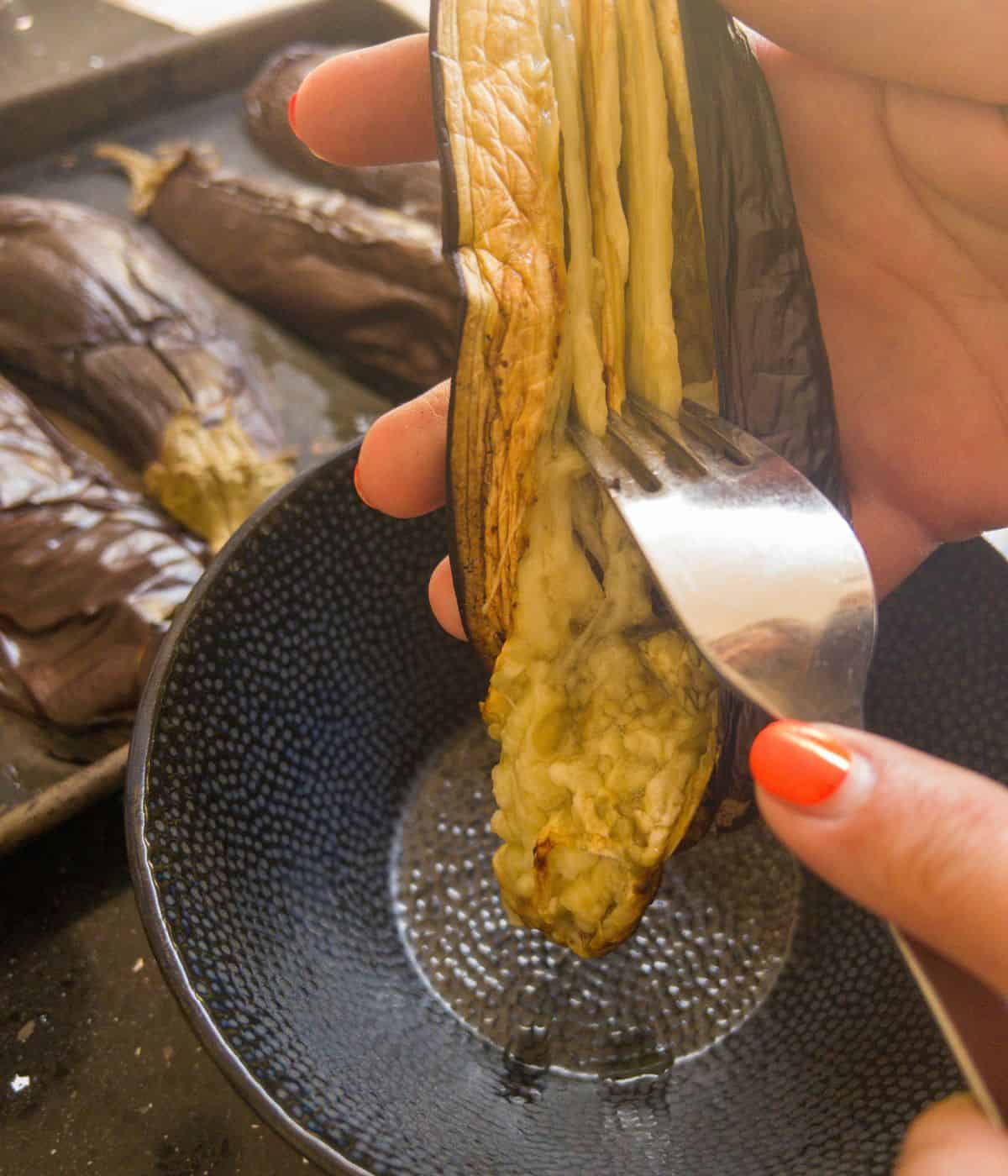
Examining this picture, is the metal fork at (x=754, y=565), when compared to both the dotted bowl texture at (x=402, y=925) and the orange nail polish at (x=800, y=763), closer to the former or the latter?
the orange nail polish at (x=800, y=763)

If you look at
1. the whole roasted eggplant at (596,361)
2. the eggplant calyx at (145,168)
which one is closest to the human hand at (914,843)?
the whole roasted eggplant at (596,361)

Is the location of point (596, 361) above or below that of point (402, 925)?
above

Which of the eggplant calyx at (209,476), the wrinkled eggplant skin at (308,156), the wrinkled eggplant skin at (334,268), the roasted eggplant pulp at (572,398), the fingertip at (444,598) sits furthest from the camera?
the wrinkled eggplant skin at (308,156)

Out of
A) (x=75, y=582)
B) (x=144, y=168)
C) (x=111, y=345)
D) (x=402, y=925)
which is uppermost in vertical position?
(x=144, y=168)

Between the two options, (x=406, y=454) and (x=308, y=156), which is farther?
(x=308, y=156)

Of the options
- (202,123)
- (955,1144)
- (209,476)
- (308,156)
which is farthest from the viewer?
(202,123)

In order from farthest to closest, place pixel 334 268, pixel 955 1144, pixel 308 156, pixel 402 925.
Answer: pixel 308 156
pixel 334 268
pixel 402 925
pixel 955 1144

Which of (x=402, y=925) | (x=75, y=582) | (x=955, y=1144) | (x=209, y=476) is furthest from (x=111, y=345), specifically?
(x=955, y=1144)

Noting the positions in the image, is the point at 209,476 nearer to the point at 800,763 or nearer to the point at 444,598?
the point at 444,598
